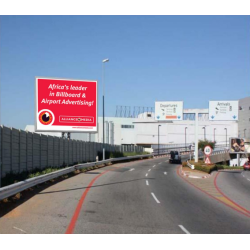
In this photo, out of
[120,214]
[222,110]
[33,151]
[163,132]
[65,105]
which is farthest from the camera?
[163,132]

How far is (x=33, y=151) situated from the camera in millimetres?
22609

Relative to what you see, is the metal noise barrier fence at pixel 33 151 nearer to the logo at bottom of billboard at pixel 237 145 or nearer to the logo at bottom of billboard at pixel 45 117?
the logo at bottom of billboard at pixel 45 117

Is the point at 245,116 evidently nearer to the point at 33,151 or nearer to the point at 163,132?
the point at 163,132

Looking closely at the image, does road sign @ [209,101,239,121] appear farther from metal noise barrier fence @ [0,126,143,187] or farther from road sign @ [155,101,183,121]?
metal noise barrier fence @ [0,126,143,187]

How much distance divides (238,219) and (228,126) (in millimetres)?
97043

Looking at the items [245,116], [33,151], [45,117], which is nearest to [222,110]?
[45,117]

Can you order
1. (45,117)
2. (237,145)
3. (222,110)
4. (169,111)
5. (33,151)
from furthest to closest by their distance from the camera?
(237,145), (169,111), (222,110), (45,117), (33,151)

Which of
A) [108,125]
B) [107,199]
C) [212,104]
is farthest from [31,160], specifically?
[108,125]

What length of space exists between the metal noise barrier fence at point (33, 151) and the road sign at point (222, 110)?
14.6 m

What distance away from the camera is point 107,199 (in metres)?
15.4

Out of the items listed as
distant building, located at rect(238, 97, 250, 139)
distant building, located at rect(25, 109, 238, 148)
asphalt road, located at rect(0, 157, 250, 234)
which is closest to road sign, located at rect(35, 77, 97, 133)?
asphalt road, located at rect(0, 157, 250, 234)

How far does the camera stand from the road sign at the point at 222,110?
3816 cm

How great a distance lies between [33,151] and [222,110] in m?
23.0
